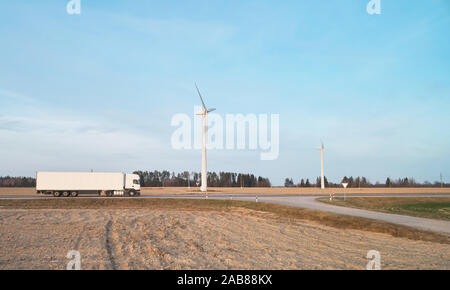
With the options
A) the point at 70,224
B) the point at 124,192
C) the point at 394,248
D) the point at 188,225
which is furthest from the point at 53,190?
the point at 394,248

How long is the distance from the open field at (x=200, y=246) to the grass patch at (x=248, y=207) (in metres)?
1.13

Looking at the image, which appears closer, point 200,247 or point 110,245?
point 110,245

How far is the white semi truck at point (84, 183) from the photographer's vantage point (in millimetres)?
49625

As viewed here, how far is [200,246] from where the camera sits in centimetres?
1445

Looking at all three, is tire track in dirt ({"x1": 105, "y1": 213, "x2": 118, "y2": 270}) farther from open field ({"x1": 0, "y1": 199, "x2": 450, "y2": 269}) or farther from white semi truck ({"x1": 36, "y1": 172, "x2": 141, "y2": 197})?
white semi truck ({"x1": 36, "y1": 172, "x2": 141, "y2": 197})

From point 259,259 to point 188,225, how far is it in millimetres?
10328

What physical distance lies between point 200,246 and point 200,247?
24 centimetres

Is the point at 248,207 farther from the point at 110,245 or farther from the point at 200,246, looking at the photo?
the point at 110,245

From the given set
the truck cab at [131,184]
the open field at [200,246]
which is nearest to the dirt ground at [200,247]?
the open field at [200,246]

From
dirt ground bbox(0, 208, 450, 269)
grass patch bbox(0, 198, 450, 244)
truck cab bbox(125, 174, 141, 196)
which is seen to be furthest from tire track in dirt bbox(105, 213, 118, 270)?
Result: truck cab bbox(125, 174, 141, 196)

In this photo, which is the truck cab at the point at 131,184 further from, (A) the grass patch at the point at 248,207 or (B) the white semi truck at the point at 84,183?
(A) the grass patch at the point at 248,207

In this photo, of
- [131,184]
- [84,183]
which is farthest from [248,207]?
[84,183]

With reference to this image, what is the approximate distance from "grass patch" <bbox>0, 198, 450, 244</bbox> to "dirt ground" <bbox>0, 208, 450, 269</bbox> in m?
1.75

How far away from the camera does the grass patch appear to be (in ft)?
65.6
